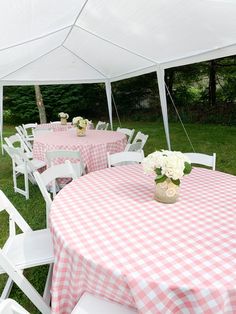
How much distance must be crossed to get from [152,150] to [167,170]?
6.30 meters

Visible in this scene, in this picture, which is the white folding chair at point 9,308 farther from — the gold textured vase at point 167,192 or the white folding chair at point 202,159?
the white folding chair at point 202,159

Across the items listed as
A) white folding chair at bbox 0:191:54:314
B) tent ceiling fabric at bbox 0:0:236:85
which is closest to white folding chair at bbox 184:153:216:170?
tent ceiling fabric at bbox 0:0:236:85

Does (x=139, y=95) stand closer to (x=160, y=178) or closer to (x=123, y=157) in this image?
(x=123, y=157)

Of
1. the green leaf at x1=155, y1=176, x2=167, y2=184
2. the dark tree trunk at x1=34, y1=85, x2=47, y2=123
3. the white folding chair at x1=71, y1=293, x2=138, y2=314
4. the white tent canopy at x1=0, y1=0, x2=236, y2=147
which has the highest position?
the white tent canopy at x1=0, y1=0, x2=236, y2=147

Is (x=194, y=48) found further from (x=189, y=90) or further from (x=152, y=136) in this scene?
(x=189, y=90)

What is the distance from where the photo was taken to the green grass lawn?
8.95ft

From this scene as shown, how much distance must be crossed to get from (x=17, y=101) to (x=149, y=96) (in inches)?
308

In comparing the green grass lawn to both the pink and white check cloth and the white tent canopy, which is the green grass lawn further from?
the white tent canopy

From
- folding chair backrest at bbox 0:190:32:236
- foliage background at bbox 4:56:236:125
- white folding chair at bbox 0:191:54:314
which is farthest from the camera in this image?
foliage background at bbox 4:56:236:125

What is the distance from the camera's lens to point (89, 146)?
181 inches

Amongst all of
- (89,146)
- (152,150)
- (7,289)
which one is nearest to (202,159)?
(89,146)

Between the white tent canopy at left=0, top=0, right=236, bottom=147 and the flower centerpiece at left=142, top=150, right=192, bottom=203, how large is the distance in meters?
1.93

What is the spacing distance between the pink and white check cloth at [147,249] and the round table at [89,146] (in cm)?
226

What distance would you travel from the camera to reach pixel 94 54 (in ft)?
21.8
